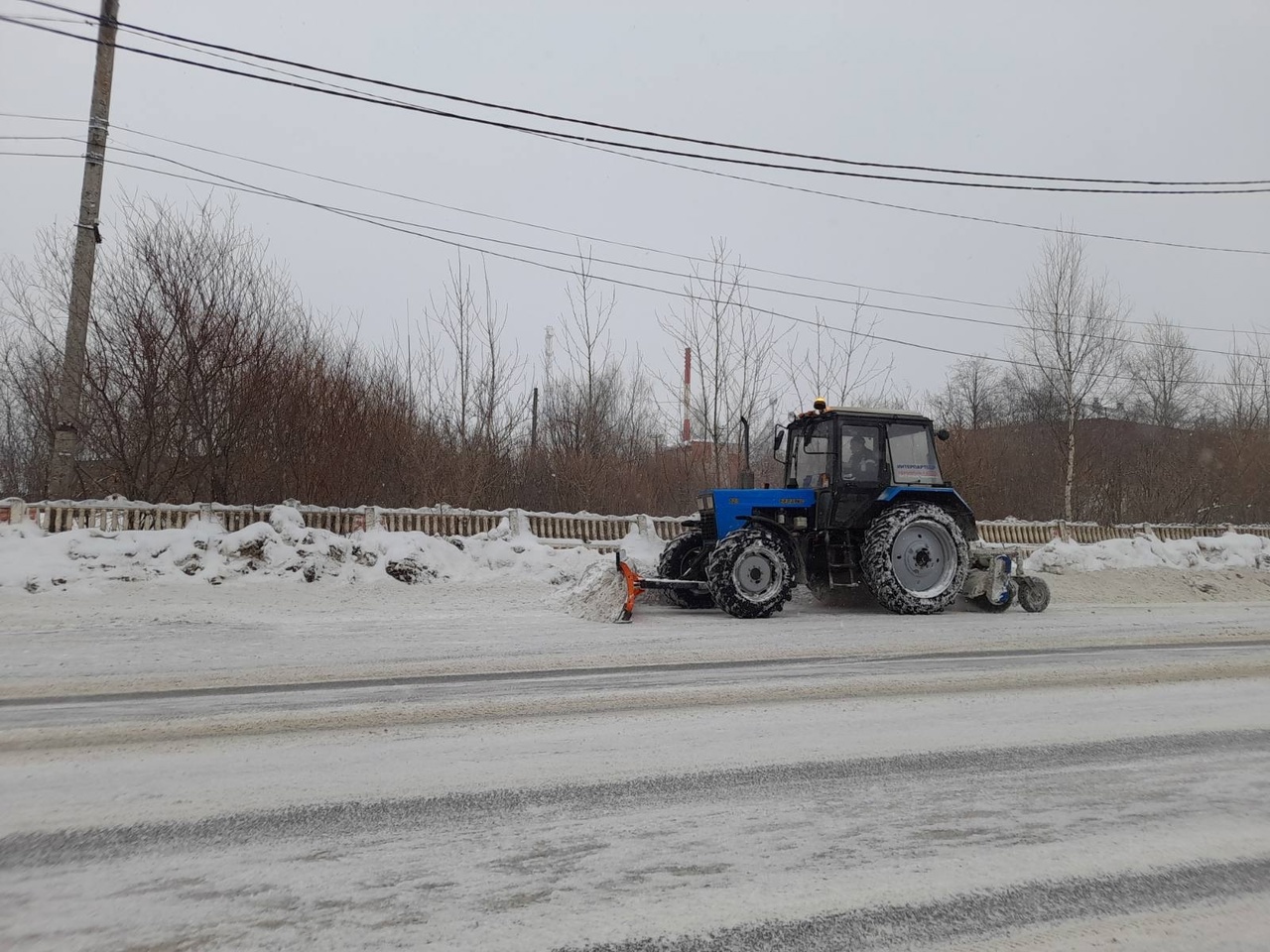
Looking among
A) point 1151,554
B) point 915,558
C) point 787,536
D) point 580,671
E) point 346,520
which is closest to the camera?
point 580,671

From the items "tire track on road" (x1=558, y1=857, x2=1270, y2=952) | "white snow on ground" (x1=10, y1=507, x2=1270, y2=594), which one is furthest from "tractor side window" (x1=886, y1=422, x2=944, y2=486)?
"tire track on road" (x1=558, y1=857, x2=1270, y2=952)

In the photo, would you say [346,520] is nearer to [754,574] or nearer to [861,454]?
[754,574]

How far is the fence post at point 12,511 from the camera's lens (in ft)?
34.8

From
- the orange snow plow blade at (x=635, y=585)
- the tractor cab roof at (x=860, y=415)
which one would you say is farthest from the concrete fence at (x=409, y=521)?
the tractor cab roof at (x=860, y=415)

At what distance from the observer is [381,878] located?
8.18 feet

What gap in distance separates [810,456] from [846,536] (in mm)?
1058

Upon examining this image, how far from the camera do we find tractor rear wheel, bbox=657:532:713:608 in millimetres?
9922

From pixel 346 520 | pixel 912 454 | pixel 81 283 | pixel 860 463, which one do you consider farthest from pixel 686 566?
pixel 81 283

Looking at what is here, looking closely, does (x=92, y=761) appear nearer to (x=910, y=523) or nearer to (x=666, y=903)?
(x=666, y=903)

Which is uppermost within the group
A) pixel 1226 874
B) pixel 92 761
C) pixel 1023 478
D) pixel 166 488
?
pixel 1023 478

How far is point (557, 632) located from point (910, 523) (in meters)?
4.21

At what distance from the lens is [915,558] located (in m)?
9.46

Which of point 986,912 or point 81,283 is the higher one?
point 81,283

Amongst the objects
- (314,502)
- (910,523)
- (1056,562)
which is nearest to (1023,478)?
(1056,562)
